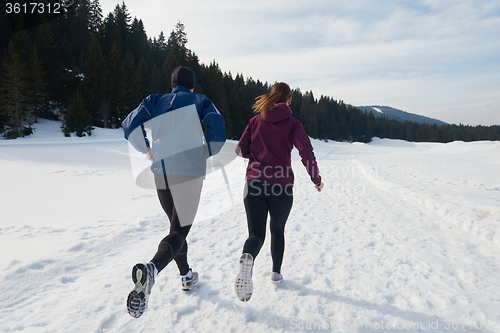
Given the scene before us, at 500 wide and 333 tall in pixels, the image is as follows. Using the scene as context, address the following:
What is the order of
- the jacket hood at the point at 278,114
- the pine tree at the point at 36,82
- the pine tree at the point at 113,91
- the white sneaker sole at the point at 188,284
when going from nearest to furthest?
the jacket hood at the point at 278,114, the white sneaker sole at the point at 188,284, the pine tree at the point at 36,82, the pine tree at the point at 113,91

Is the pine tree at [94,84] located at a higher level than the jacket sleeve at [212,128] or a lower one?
higher

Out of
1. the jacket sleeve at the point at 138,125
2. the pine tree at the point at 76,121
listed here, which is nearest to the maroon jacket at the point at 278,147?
the jacket sleeve at the point at 138,125

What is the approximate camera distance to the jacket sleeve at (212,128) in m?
2.46

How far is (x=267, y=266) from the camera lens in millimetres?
3451

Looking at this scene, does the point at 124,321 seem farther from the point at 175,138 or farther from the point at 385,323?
the point at 385,323

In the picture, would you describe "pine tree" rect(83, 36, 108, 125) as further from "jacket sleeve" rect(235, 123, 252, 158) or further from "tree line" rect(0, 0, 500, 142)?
"jacket sleeve" rect(235, 123, 252, 158)

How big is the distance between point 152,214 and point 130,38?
6199cm

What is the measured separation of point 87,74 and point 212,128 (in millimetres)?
39383

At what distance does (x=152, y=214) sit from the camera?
573 centimetres

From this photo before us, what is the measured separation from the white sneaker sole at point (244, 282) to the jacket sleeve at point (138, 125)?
1.36 metres

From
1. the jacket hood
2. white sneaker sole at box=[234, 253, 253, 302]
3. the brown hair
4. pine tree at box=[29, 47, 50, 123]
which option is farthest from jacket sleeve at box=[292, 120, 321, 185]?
pine tree at box=[29, 47, 50, 123]

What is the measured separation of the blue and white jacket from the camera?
2430 millimetres

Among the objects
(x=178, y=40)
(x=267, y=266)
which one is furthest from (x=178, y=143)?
(x=178, y=40)

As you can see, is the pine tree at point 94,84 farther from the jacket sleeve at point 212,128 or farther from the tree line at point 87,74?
the jacket sleeve at point 212,128
